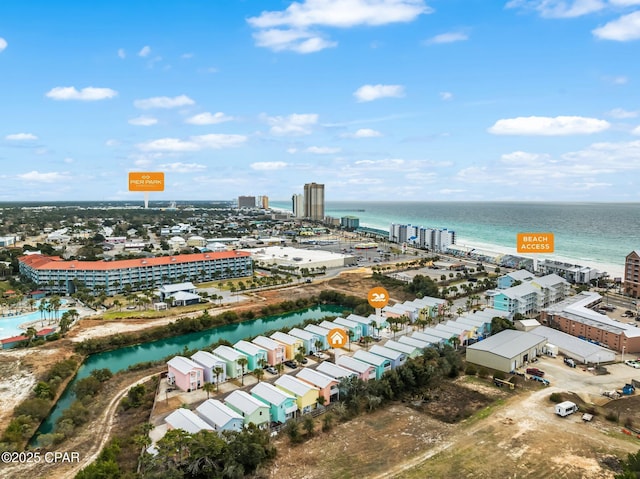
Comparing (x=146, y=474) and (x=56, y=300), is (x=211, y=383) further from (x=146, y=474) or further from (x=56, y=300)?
(x=56, y=300)

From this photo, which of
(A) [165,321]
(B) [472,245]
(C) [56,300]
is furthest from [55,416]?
(B) [472,245]

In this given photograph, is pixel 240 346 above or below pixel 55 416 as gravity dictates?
above

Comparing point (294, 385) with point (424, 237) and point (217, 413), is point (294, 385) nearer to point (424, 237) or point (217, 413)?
point (217, 413)

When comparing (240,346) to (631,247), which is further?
(631,247)

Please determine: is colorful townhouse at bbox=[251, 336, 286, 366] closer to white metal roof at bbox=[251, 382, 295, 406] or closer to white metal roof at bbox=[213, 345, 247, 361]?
white metal roof at bbox=[213, 345, 247, 361]

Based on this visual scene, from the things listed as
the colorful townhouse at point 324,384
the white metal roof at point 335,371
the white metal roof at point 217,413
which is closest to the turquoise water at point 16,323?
the white metal roof at point 217,413

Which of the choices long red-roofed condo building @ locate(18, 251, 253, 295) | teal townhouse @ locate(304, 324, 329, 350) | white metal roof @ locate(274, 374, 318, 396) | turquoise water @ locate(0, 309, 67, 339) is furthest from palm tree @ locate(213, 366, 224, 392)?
long red-roofed condo building @ locate(18, 251, 253, 295)
